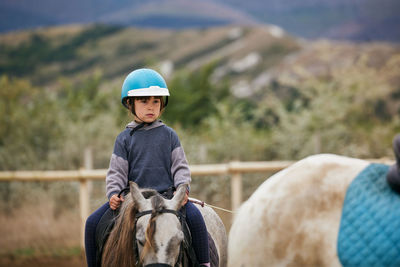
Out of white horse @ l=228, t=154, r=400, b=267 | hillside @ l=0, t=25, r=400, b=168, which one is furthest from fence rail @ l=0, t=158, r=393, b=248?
white horse @ l=228, t=154, r=400, b=267

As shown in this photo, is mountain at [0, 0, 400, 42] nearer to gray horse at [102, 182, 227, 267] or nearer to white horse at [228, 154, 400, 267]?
gray horse at [102, 182, 227, 267]

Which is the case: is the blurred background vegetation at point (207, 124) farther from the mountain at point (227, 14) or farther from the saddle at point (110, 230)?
the saddle at point (110, 230)

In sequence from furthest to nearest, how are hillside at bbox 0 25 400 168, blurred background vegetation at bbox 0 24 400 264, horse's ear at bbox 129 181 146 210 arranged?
hillside at bbox 0 25 400 168
blurred background vegetation at bbox 0 24 400 264
horse's ear at bbox 129 181 146 210

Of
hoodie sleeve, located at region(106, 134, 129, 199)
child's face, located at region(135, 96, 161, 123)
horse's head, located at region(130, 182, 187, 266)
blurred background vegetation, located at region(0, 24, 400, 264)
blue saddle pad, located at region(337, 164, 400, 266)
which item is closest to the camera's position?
blue saddle pad, located at region(337, 164, 400, 266)

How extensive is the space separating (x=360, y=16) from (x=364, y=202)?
63.0 ft

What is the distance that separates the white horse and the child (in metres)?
0.98

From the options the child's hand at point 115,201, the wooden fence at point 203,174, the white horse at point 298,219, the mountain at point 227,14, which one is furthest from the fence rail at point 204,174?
the mountain at point 227,14

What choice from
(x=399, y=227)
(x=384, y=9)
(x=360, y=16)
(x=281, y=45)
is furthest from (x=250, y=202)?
(x=281, y=45)

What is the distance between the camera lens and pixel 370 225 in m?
1.62

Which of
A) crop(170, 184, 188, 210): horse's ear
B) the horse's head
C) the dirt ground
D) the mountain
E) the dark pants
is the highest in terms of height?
the mountain

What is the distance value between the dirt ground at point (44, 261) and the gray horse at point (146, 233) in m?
4.40

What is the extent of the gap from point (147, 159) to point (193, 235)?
58 cm

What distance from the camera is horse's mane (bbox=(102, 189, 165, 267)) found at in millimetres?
2225

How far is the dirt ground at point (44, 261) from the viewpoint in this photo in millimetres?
6613
